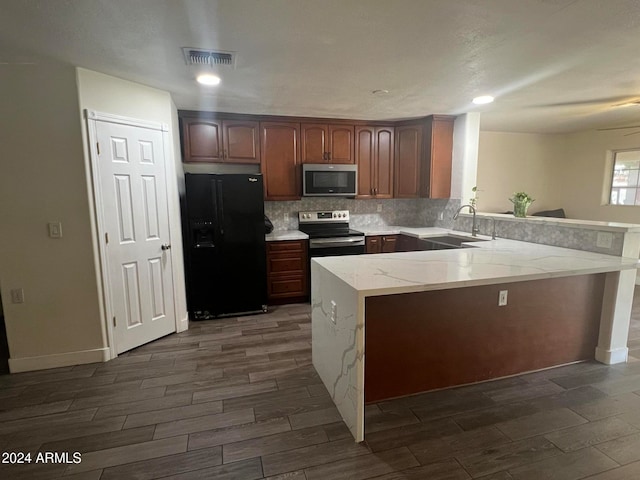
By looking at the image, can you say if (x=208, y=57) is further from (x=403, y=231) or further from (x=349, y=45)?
(x=403, y=231)

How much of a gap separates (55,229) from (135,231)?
555 millimetres

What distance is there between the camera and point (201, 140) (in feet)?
12.8

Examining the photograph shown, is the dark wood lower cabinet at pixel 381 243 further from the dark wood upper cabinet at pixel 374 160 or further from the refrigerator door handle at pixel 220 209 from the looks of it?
the refrigerator door handle at pixel 220 209

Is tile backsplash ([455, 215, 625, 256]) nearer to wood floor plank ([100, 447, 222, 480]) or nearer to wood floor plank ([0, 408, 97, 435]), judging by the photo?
wood floor plank ([100, 447, 222, 480])

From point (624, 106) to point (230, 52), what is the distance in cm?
428

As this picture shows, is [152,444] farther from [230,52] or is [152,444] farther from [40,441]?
[230,52]

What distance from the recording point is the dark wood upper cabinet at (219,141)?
Result: 3854 mm

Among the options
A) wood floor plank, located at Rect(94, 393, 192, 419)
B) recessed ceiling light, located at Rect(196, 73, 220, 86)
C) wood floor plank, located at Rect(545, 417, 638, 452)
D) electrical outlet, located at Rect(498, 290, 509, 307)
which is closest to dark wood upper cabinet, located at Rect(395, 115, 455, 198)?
electrical outlet, located at Rect(498, 290, 509, 307)

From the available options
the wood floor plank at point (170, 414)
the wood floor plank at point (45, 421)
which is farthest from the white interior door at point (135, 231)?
the wood floor plank at point (170, 414)

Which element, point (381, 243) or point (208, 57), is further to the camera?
point (381, 243)

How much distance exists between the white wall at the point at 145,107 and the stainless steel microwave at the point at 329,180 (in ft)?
4.98

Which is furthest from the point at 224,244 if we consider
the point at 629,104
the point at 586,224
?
the point at 629,104

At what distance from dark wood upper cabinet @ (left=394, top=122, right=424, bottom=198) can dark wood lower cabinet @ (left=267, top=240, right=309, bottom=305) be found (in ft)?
5.28

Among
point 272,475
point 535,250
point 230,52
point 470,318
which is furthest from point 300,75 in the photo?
point 272,475
